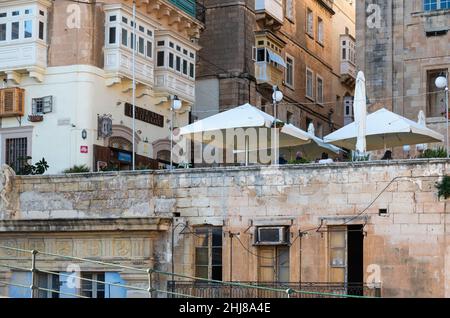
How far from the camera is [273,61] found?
40.5m

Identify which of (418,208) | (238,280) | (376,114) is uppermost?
(376,114)

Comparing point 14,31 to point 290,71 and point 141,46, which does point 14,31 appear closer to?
point 141,46

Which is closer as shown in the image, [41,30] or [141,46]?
[41,30]

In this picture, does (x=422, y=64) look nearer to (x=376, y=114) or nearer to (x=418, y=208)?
(x=376, y=114)

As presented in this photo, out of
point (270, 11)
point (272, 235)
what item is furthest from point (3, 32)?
point (272, 235)

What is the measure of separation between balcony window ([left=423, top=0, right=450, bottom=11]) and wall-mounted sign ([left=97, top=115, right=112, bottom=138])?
11366 mm

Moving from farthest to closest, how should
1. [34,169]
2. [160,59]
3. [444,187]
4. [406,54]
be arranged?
[160,59]
[406,54]
[34,169]
[444,187]

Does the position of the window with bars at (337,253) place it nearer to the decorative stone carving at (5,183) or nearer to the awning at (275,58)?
the decorative stone carving at (5,183)

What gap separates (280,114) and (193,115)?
4869 millimetres

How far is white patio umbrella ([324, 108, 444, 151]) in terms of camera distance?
27562 mm

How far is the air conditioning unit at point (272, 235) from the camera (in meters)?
24.8

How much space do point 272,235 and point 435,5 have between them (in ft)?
42.2

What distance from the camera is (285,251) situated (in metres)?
25.1
